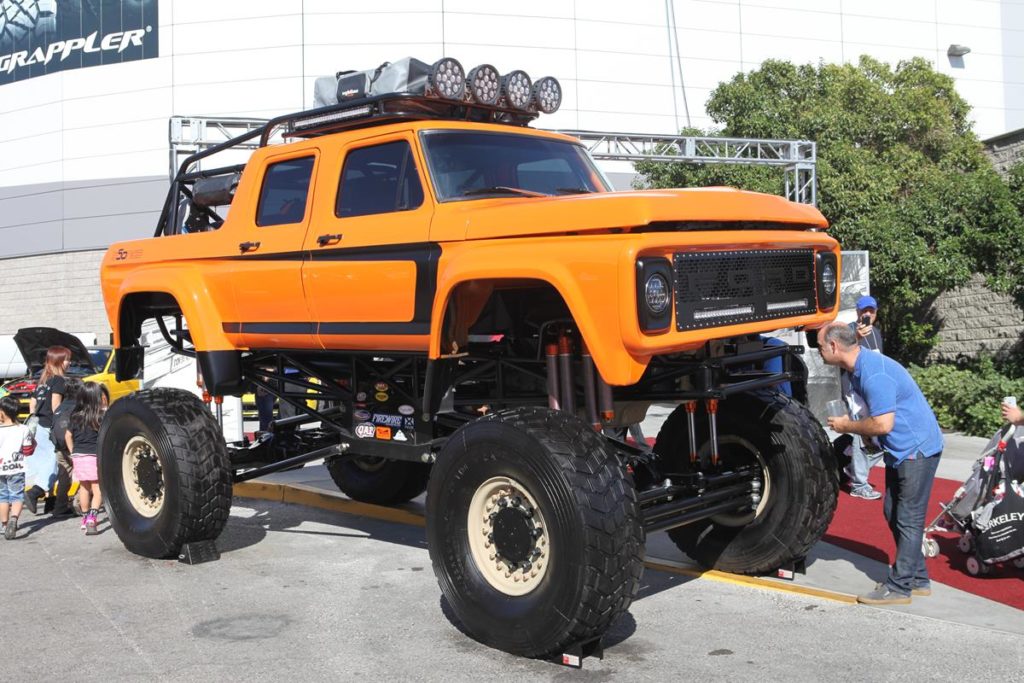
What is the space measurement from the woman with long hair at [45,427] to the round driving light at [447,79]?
16.0 ft

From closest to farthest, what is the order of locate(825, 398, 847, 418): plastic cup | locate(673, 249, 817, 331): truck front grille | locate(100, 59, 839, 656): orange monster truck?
locate(100, 59, 839, 656): orange monster truck, locate(673, 249, 817, 331): truck front grille, locate(825, 398, 847, 418): plastic cup

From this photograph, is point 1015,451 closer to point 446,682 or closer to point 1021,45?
point 446,682

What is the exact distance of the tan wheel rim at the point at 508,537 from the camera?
197 inches

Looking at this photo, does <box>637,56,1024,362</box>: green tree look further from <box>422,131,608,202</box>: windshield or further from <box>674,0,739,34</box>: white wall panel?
<box>422,131,608,202</box>: windshield

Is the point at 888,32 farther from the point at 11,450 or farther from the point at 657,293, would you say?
the point at 657,293

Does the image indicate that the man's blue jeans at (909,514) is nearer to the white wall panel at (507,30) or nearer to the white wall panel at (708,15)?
the white wall panel at (507,30)

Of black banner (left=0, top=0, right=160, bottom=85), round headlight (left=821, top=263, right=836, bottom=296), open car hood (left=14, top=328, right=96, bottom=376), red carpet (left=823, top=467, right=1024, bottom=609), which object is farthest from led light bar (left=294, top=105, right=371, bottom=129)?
black banner (left=0, top=0, right=160, bottom=85)

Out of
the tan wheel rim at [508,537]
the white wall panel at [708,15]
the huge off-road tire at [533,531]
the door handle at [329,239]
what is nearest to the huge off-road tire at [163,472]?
the door handle at [329,239]

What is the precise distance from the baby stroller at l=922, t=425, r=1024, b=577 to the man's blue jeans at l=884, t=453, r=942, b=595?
12.3 inches

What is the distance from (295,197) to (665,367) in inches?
108

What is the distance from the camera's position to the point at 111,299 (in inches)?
313

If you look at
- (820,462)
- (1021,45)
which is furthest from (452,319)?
(1021,45)

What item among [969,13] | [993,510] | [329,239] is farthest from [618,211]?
[969,13]

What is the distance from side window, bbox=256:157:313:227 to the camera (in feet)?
22.3
